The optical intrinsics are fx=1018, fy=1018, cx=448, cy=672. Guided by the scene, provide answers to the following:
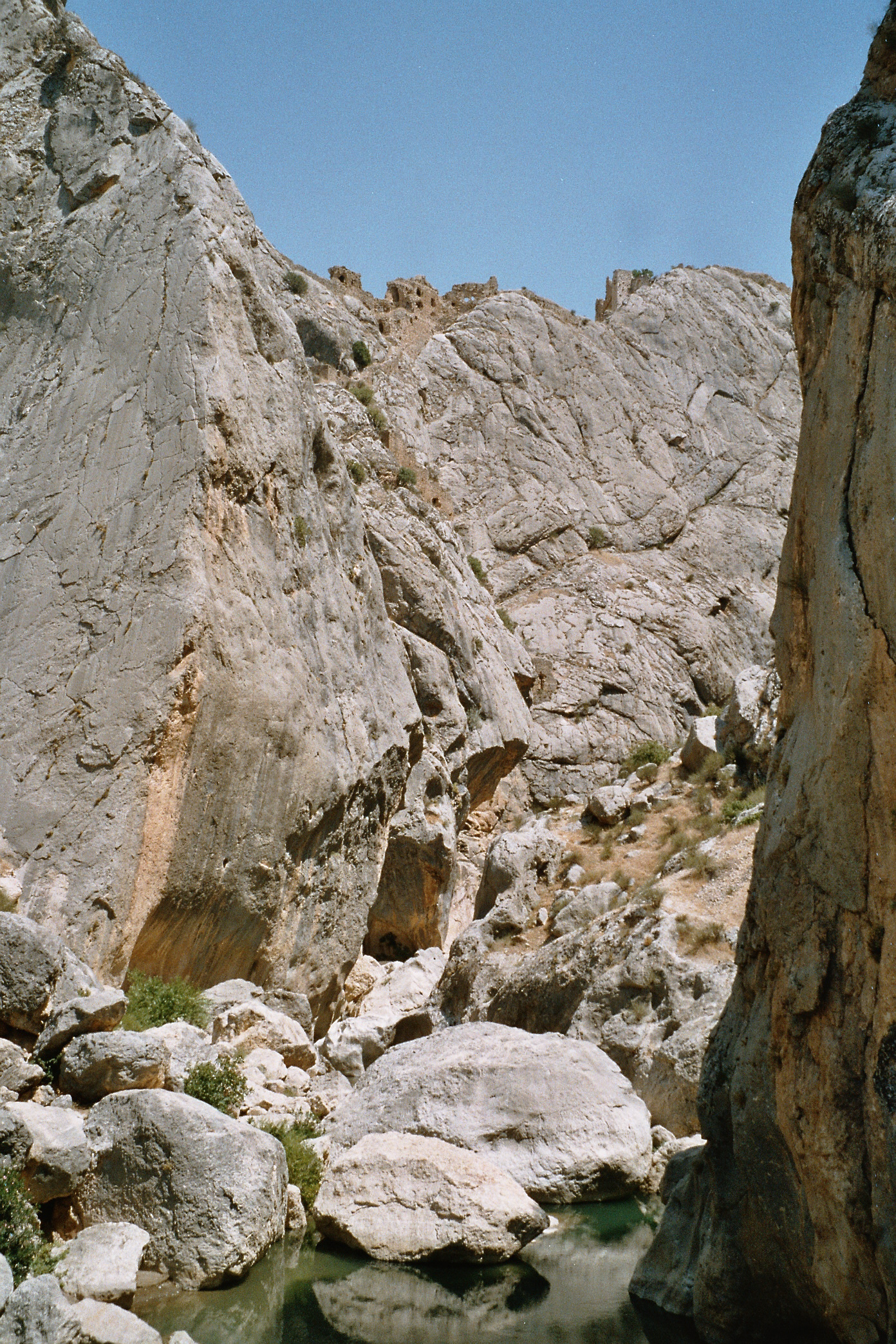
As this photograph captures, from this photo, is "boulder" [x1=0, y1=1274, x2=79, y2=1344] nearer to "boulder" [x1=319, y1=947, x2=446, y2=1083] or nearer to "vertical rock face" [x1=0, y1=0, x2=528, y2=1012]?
"vertical rock face" [x1=0, y1=0, x2=528, y2=1012]

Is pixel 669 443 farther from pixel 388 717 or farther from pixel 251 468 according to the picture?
pixel 251 468

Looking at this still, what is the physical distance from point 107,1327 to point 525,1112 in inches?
241

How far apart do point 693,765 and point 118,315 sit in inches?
587

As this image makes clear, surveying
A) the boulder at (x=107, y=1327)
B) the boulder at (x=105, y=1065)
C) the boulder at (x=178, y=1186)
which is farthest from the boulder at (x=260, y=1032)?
the boulder at (x=107, y=1327)

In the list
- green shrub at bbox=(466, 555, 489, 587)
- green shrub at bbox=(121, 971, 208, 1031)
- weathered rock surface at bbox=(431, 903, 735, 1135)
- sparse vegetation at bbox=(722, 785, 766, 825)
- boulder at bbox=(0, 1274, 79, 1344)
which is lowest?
boulder at bbox=(0, 1274, 79, 1344)

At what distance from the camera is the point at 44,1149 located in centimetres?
662

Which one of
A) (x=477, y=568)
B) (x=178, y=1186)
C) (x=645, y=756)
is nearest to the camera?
(x=178, y=1186)

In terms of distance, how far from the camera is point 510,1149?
412 inches

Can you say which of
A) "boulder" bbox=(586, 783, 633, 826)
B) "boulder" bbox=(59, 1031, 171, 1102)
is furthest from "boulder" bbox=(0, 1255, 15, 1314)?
"boulder" bbox=(586, 783, 633, 826)

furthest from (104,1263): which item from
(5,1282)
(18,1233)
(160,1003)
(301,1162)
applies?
(160,1003)

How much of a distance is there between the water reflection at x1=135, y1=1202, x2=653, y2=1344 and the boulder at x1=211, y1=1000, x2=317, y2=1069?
308 cm

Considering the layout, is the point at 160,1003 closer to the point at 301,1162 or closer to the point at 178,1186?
the point at 301,1162

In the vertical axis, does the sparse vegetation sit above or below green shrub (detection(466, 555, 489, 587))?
below

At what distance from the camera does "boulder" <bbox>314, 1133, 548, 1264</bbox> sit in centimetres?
842
